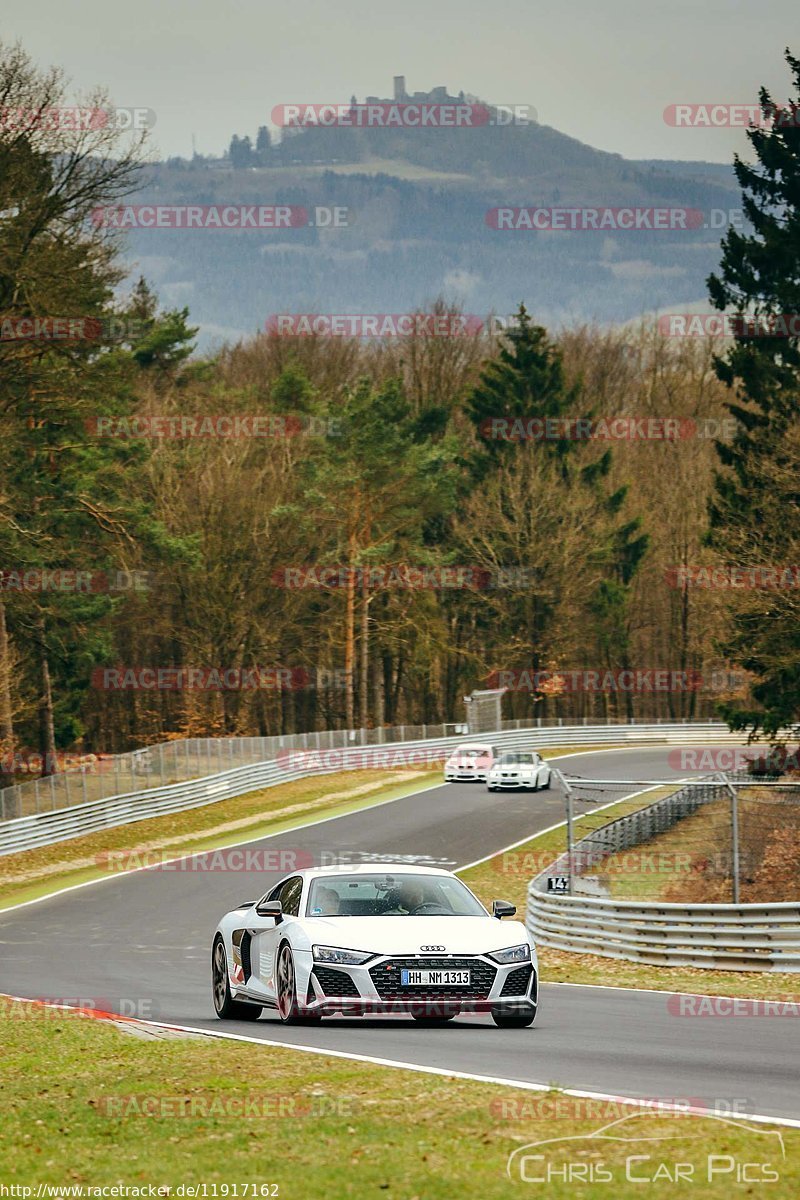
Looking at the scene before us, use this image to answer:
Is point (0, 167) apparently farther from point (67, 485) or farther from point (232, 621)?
point (232, 621)

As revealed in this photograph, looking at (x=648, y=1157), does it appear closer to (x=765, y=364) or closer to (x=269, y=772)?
(x=765, y=364)

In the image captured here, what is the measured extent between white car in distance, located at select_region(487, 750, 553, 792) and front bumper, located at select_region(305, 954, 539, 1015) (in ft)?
130

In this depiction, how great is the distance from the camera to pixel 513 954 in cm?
1314

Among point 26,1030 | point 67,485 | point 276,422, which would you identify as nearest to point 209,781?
point 67,485

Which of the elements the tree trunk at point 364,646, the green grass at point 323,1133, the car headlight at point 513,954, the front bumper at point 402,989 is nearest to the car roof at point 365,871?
the car headlight at point 513,954

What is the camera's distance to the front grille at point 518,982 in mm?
13133

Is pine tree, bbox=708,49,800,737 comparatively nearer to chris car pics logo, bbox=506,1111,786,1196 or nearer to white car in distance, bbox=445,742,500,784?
white car in distance, bbox=445,742,500,784

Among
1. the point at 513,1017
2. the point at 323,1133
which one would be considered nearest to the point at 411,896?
the point at 513,1017

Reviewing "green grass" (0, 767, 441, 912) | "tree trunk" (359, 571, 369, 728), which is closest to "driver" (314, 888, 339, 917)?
"green grass" (0, 767, 441, 912)

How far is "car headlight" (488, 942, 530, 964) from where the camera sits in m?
13.0

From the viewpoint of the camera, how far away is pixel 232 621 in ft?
239

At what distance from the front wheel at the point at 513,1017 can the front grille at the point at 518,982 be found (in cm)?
14

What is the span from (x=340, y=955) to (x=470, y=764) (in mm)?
43109

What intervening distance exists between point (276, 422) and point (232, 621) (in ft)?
36.1
